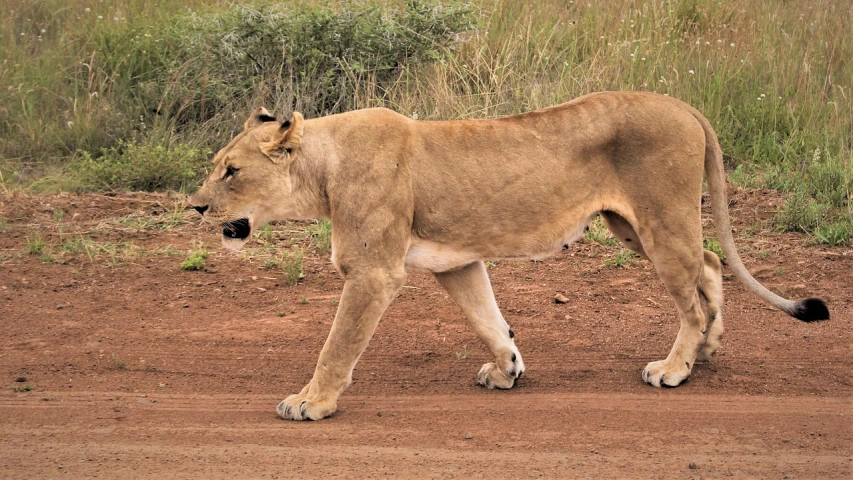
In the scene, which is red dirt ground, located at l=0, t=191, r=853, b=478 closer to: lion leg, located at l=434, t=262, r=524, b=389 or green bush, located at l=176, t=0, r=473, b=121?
lion leg, located at l=434, t=262, r=524, b=389

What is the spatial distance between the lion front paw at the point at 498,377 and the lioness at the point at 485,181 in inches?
23.3

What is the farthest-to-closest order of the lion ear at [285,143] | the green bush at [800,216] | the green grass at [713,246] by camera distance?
1. the green bush at [800,216]
2. the green grass at [713,246]
3. the lion ear at [285,143]

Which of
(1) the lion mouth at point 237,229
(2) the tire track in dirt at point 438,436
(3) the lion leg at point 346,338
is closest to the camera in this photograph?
(2) the tire track in dirt at point 438,436

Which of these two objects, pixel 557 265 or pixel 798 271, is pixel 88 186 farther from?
pixel 798 271

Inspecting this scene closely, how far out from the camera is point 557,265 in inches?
303

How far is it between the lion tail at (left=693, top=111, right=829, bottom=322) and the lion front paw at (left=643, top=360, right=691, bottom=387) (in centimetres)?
54

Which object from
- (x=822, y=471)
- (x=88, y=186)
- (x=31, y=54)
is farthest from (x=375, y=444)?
(x=31, y=54)

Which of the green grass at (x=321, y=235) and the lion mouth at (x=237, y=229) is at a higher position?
the lion mouth at (x=237, y=229)

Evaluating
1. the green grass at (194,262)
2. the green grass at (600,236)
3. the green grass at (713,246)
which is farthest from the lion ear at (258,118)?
the green grass at (713,246)

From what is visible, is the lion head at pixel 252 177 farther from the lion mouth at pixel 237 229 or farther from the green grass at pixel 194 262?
the green grass at pixel 194 262

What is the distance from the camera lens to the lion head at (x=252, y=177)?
17.1 ft

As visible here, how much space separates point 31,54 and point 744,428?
27.5 feet

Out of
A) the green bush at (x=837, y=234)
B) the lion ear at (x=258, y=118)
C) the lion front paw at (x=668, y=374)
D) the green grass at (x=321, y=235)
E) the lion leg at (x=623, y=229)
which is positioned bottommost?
the green bush at (x=837, y=234)

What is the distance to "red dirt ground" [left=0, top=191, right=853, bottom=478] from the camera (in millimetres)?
4594
